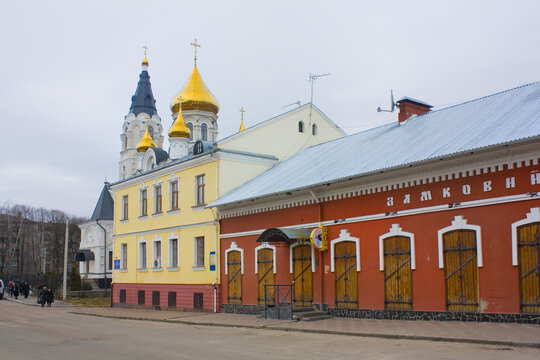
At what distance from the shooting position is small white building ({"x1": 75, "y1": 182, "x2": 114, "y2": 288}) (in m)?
52.4

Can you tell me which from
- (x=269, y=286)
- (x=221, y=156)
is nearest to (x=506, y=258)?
(x=269, y=286)

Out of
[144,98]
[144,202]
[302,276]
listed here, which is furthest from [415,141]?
[144,98]

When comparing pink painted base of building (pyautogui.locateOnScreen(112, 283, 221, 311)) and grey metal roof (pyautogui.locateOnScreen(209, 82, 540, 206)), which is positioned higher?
grey metal roof (pyautogui.locateOnScreen(209, 82, 540, 206))

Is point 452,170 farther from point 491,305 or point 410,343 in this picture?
point 410,343

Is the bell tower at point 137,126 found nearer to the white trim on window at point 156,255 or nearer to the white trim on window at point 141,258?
the white trim on window at point 141,258

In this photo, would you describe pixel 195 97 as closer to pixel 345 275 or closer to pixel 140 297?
pixel 140 297

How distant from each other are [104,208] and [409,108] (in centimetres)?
3958

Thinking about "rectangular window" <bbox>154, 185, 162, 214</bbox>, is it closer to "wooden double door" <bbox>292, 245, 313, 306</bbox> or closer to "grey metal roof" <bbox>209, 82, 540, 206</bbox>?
"grey metal roof" <bbox>209, 82, 540, 206</bbox>

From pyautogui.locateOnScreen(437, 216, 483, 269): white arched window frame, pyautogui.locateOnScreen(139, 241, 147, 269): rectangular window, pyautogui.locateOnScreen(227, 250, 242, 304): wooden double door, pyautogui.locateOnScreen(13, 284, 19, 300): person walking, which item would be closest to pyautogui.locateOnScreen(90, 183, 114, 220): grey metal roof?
pyautogui.locateOnScreen(13, 284, 19, 300): person walking

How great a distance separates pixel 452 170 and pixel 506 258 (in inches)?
102

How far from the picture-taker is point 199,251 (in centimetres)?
2572

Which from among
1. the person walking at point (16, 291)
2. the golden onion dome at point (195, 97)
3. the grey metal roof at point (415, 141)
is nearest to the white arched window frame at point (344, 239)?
the grey metal roof at point (415, 141)

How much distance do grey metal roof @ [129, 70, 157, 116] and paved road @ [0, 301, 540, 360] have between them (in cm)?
4312

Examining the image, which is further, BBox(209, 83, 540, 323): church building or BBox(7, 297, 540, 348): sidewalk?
BBox(209, 83, 540, 323): church building
